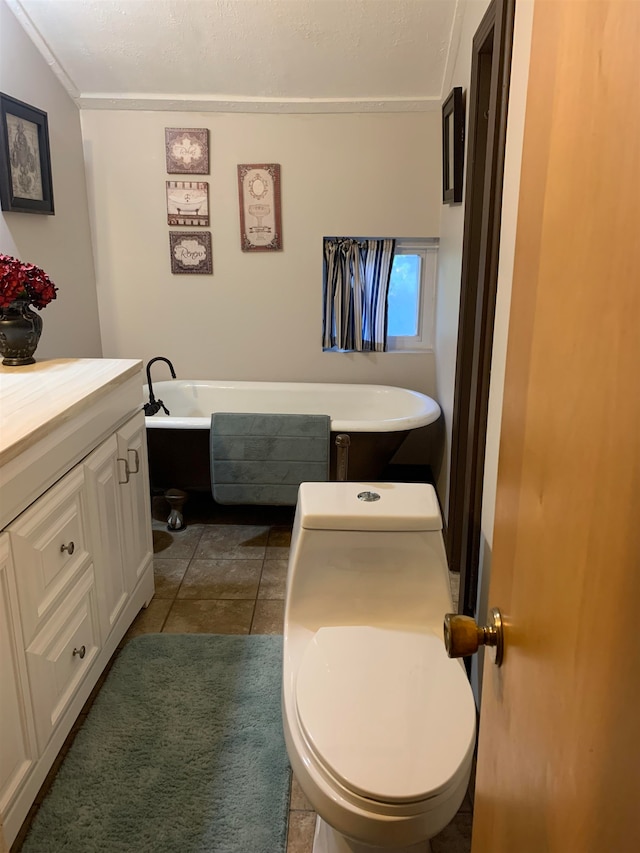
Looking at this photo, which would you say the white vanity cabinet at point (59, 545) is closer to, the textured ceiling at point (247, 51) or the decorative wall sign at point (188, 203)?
the decorative wall sign at point (188, 203)

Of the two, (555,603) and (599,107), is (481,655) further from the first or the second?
(599,107)

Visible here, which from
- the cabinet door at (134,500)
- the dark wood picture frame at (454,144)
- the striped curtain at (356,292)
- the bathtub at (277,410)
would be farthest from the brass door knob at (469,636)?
the striped curtain at (356,292)

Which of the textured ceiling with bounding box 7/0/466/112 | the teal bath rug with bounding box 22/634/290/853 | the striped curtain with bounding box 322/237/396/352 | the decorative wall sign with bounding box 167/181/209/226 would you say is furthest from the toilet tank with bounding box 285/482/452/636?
the decorative wall sign with bounding box 167/181/209/226

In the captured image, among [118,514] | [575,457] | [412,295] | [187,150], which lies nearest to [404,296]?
[412,295]

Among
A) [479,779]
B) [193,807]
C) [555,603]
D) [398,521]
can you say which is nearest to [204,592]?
[193,807]

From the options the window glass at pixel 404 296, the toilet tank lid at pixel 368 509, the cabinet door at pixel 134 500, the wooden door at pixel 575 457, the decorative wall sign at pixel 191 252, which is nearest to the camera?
the wooden door at pixel 575 457

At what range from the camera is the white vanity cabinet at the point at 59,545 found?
148 centimetres

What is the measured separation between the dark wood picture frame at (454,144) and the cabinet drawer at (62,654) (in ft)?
7.19

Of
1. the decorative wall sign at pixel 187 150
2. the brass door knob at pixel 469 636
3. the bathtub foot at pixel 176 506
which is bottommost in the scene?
the bathtub foot at pixel 176 506

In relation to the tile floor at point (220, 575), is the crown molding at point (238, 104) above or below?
above

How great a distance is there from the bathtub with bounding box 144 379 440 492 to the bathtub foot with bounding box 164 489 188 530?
3 centimetres

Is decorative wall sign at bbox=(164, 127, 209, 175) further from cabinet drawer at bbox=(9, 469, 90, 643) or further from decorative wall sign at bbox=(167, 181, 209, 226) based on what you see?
cabinet drawer at bbox=(9, 469, 90, 643)

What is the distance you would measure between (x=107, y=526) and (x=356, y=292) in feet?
7.29

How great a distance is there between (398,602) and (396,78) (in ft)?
9.03
